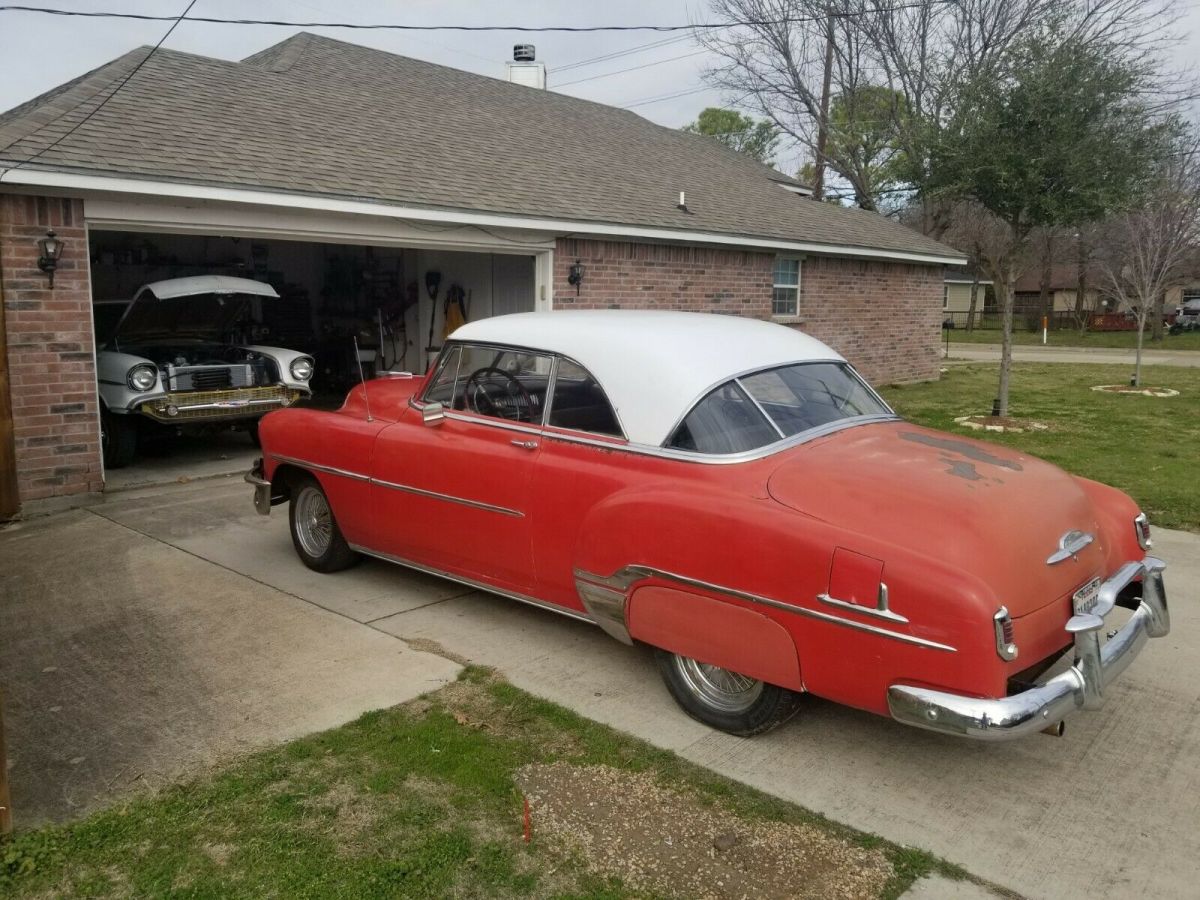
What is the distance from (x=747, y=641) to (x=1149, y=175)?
38.9ft

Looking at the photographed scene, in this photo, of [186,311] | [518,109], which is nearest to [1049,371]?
[518,109]

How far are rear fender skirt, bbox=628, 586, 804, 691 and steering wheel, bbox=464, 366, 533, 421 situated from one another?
4.17 feet

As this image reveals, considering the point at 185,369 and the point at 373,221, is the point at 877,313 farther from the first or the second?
the point at 185,369

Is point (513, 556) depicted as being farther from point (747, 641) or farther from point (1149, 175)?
point (1149, 175)

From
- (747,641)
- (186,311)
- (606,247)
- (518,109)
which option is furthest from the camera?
(518,109)

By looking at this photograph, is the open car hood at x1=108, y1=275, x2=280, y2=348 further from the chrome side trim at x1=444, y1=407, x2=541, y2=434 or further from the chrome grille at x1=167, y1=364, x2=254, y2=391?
the chrome side trim at x1=444, y1=407, x2=541, y2=434

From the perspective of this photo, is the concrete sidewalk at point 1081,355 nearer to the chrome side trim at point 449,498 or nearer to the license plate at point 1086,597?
the license plate at point 1086,597

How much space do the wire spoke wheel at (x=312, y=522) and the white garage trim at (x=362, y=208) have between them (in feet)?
11.1

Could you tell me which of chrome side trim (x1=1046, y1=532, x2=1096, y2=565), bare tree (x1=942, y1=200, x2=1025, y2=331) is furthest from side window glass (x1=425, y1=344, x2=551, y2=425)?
bare tree (x1=942, y1=200, x2=1025, y2=331)

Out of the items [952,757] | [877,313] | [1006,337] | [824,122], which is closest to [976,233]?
[824,122]

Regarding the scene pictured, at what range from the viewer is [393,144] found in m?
11.1

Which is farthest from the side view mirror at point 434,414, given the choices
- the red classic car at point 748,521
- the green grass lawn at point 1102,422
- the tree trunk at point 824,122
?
the tree trunk at point 824,122

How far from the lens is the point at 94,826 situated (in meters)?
3.01

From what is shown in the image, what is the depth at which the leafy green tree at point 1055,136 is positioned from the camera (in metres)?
11.2
